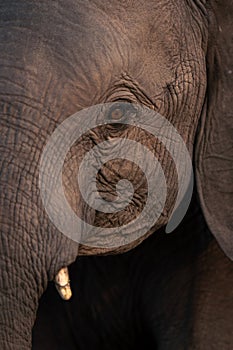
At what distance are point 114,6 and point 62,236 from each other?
57 cm

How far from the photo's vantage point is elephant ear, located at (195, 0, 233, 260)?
3.23m

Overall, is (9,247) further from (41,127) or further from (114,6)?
(114,6)

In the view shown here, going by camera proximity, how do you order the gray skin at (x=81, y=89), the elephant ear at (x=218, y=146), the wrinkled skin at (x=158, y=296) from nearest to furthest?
1. the gray skin at (x=81, y=89)
2. the elephant ear at (x=218, y=146)
3. the wrinkled skin at (x=158, y=296)

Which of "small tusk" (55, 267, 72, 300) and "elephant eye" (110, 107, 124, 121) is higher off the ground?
"elephant eye" (110, 107, 124, 121)

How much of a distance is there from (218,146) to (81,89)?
22.0 inches

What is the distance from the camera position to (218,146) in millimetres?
3309

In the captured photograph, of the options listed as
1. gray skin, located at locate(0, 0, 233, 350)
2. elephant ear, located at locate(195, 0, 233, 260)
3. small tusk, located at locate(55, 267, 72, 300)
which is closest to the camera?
gray skin, located at locate(0, 0, 233, 350)

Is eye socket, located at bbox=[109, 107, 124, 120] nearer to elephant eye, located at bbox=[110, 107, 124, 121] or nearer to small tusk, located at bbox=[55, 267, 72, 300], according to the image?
elephant eye, located at bbox=[110, 107, 124, 121]

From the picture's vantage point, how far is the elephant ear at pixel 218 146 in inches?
127

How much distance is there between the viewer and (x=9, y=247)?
279 centimetres

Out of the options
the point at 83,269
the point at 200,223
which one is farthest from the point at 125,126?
the point at 83,269

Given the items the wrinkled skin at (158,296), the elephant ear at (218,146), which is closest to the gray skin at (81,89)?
the elephant ear at (218,146)

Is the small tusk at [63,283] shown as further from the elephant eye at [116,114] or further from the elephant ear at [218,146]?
the elephant ear at [218,146]

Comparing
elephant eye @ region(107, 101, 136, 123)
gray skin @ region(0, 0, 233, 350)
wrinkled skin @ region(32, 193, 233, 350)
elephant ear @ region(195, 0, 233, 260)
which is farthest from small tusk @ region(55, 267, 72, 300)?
wrinkled skin @ region(32, 193, 233, 350)
